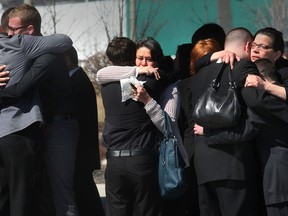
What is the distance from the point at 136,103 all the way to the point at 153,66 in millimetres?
405

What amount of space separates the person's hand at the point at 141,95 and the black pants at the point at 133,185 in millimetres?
439

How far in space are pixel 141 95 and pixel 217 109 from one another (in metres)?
0.66

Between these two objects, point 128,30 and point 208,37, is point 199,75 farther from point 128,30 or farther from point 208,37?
point 128,30

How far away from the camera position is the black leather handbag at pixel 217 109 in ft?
16.4

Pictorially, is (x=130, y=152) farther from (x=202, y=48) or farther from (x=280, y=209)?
(x=280, y=209)

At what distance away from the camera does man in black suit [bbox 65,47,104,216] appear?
21.0 feet

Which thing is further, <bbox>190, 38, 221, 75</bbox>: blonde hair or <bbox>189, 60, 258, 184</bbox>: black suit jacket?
<bbox>190, 38, 221, 75</bbox>: blonde hair

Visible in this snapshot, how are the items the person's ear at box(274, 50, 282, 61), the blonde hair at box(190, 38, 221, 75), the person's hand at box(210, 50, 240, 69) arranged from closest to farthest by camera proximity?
1. the person's hand at box(210, 50, 240, 69)
2. the person's ear at box(274, 50, 282, 61)
3. the blonde hair at box(190, 38, 221, 75)

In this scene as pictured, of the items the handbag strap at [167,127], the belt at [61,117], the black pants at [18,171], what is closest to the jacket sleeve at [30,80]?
the black pants at [18,171]

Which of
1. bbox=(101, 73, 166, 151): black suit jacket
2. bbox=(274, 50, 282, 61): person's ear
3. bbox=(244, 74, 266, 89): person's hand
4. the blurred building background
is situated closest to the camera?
bbox=(244, 74, 266, 89): person's hand

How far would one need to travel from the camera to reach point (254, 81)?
4895 millimetres

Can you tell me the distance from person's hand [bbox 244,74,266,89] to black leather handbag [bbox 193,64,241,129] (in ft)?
0.51

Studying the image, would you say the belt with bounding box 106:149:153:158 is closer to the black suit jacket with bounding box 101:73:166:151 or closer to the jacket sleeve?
the black suit jacket with bounding box 101:73:166:151

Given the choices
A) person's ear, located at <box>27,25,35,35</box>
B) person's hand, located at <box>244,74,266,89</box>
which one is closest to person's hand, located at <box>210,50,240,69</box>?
person's hand, located at <box>244,74,266,89</box>
